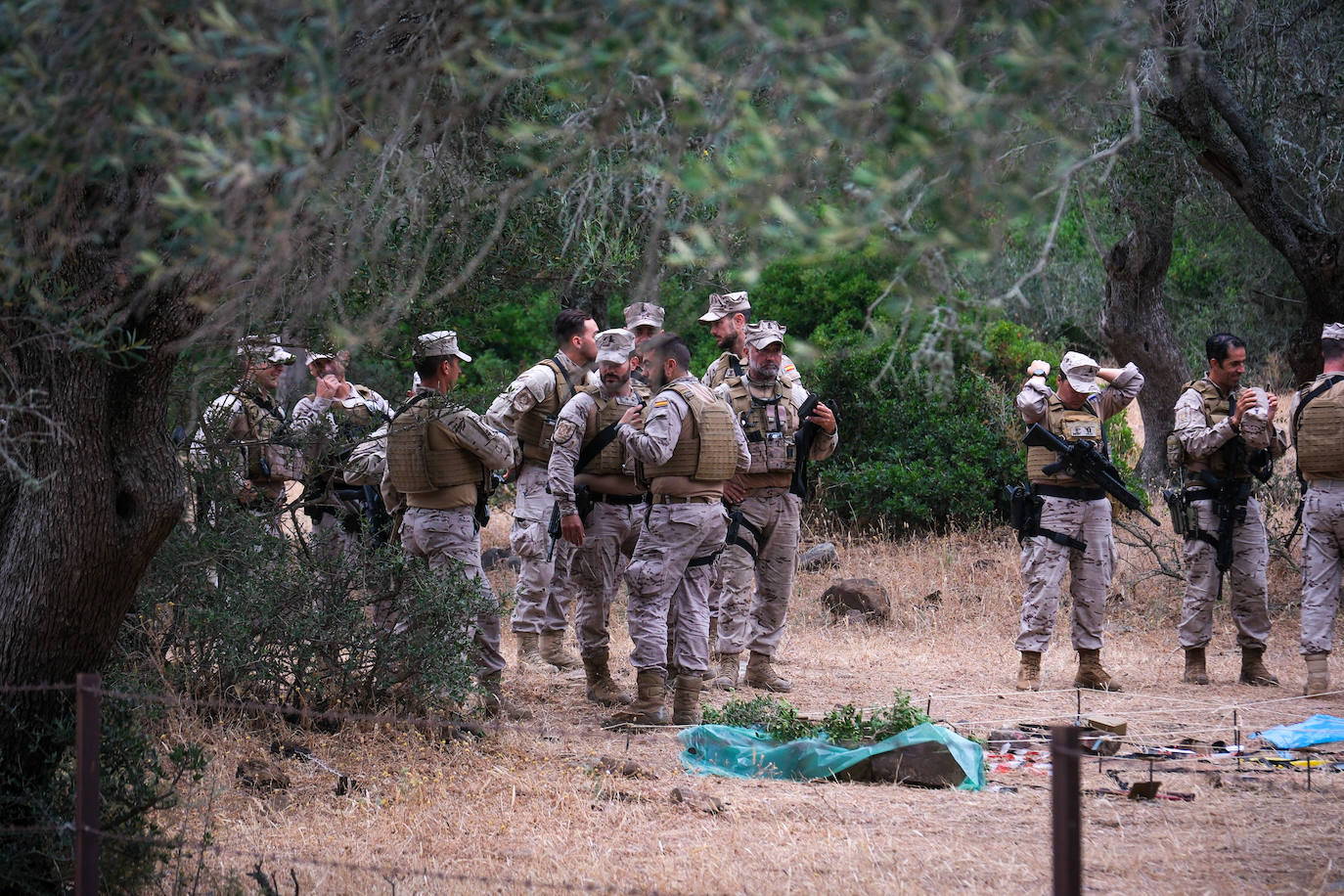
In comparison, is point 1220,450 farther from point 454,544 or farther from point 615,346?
point 454,544

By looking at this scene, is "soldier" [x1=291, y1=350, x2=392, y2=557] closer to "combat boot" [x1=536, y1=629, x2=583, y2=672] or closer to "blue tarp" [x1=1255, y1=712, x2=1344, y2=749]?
"combat boot" [x1=536, y1=629, x2=583, y2=672]

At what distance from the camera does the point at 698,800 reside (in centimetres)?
532

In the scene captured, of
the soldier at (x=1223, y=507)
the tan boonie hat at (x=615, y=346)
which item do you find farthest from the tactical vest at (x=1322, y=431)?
the tan boonie hat at (x=615, y=346)

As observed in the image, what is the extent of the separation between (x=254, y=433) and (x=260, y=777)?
2.52m

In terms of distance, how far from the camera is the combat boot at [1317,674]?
7.68 meters

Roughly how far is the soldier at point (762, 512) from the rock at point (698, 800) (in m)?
2.61

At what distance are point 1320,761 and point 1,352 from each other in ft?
19.1

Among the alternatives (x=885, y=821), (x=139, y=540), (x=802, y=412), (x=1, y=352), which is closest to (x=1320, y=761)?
(x=885, y=821)

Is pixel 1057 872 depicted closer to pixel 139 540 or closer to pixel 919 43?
pixel 919 43

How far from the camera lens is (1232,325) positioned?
68.0 feet

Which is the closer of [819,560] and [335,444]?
[335,444]

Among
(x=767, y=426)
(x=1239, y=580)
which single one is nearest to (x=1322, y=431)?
(x=1239, y=580)

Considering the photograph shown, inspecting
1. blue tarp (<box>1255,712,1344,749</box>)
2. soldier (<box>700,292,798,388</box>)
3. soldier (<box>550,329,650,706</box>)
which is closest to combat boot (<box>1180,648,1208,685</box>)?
blue tarp (<box>1255,712,1344,749</box>)

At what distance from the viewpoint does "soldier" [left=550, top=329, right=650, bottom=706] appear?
727 cm
